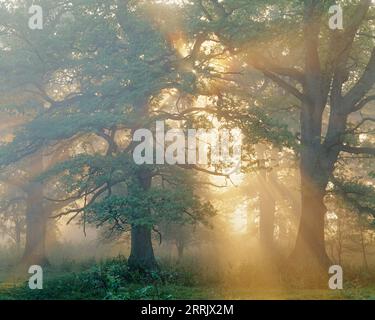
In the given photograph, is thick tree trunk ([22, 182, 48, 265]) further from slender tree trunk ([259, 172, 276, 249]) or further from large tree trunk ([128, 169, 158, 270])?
slender tree trunk ([259, 172, 276, 249])

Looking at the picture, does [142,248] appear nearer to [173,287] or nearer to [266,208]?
[173,287]

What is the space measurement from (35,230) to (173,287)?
13.9m

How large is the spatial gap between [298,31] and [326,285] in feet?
33.4

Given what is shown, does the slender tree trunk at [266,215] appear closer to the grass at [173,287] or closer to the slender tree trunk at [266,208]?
the slender tree trunk at [266,208]

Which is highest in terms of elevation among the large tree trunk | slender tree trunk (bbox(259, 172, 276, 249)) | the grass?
slender tree trunk (bbox(259, 172, 276, 249))

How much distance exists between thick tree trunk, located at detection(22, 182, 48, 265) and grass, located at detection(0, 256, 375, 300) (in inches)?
397

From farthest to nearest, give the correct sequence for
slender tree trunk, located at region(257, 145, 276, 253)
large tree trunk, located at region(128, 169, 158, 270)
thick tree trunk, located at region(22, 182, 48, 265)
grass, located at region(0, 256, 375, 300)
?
slender tree trunk, located at region(257, 145, 276, 253)
thick tree trunk, located at region(22, 182, 48, 265)
large tree trunk, located at region(128, 169, 158, 270)
grass, located at region(0, 256, 375, 300)

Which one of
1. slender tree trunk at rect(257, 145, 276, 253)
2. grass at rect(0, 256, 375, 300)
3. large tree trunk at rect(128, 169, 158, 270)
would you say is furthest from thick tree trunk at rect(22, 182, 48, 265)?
slender tree trunk at rect(257, 145, 276, 253)

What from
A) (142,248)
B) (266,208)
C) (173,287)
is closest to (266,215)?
(266,208)

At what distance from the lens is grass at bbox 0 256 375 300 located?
1603 centimetres

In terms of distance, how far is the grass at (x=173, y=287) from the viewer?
1603 cm

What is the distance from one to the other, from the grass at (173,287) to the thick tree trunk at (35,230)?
10086mm

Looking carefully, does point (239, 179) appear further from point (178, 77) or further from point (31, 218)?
point (178, 77)
